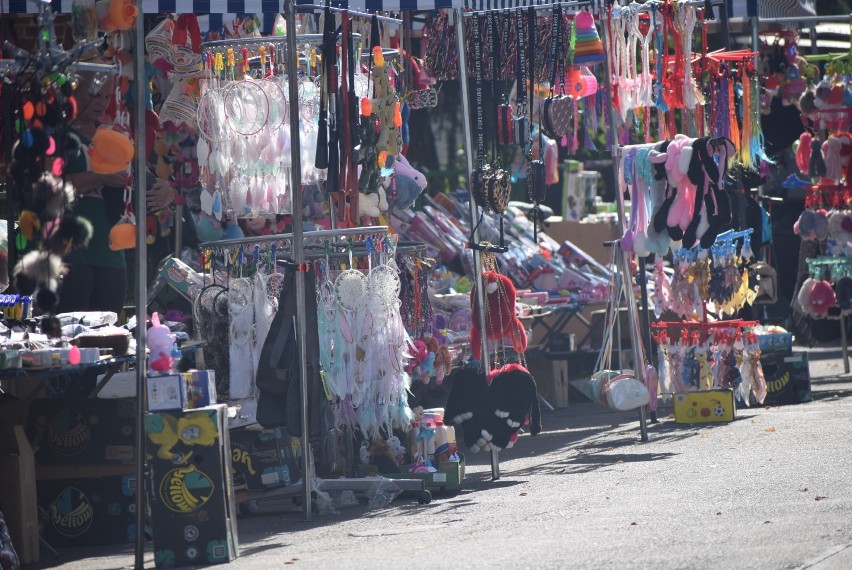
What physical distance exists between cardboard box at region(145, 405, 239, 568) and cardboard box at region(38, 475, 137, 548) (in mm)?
1004

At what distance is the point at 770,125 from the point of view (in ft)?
50.7

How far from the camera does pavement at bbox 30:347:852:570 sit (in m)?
6.26

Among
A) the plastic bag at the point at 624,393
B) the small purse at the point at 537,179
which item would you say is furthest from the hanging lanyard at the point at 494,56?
the plastic bag at the point at 624,393

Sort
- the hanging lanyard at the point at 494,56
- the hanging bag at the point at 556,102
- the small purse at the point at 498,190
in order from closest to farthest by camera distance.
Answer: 1. the small purse at the point at 498,190
2. the hanging lanyard at the point at 494,56
3. the hanging bag at the point at 556,102

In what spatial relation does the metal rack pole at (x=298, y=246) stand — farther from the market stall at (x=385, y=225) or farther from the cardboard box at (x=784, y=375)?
the cardboard box at (x=784, y=375)

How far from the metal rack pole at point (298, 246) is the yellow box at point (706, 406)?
4493 millimetres

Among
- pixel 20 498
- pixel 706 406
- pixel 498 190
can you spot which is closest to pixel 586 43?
pixel 498 190

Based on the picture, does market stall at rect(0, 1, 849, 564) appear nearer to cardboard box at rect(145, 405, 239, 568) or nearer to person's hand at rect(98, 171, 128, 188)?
cardboard box at rect(145, 405, 239, 568)

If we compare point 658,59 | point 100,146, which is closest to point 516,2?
point 658,59

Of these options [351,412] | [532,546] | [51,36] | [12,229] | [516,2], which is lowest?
[532,546]

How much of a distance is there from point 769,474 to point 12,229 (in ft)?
14.9

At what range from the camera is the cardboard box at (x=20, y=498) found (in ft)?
22.6

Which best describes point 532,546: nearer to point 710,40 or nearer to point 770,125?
point 770,125

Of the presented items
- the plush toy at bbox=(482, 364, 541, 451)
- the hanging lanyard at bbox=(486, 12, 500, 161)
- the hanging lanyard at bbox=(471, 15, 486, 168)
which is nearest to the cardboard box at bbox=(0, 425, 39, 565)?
the plush toy at bbox=(482, 364, 541, 451)
